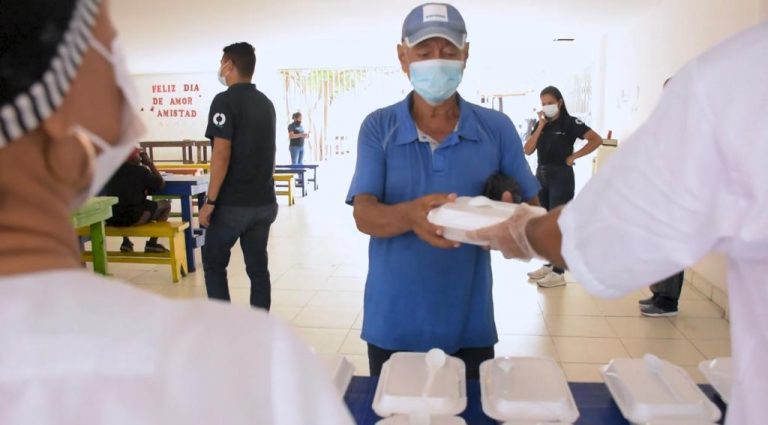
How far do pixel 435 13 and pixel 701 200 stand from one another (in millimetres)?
1065

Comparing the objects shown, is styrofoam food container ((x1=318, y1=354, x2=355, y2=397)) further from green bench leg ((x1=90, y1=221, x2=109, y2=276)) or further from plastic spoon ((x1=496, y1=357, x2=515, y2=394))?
green bench leg ((x1=90, y1=221, x2=109, y2=276))

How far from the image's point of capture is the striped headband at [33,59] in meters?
0.39

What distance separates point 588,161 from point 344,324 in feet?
21.6

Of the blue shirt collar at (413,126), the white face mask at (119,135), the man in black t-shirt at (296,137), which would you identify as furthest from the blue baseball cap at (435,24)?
the man in black t-shirt at (296,137)

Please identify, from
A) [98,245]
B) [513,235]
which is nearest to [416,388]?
[513,235]

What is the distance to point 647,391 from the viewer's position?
45.5 inches

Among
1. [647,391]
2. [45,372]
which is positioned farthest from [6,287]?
[647,391]

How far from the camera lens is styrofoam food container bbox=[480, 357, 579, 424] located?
1.10m

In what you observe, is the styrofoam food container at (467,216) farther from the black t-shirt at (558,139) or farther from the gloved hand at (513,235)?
the black t-shirt at (558,139)

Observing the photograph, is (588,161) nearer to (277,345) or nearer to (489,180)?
(489,180)

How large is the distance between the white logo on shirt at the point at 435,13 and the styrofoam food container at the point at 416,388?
911 millimetres

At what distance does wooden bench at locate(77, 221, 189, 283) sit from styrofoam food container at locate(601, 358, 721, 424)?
4017 mm

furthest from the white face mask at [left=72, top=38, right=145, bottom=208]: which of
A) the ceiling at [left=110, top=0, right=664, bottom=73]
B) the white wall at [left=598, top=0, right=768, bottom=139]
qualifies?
the ceiling at [left=110, top=0, right=664, bottom=73]

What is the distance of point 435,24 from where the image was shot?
1577 mm
